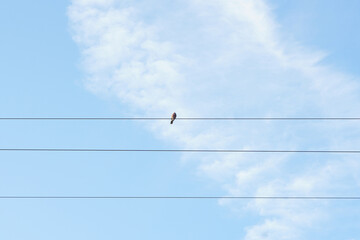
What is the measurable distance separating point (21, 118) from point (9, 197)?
17.4 feet

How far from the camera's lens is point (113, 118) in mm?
22844

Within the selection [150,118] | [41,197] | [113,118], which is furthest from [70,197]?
[150,118]

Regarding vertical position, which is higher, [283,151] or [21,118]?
[21,118]

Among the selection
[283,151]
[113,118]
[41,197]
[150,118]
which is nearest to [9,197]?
[41,197]

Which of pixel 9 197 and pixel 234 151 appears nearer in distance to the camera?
pixel 234 151

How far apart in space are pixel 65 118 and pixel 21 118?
2.77 metres

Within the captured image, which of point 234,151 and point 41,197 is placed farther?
point 41,197

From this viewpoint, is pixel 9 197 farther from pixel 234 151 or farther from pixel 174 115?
pixel 234 151

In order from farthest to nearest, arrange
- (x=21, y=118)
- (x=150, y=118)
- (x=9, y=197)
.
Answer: (x=9, y=197)
(x=21, y=118)
(x=150, y=118)

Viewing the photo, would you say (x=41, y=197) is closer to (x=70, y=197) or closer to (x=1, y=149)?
(x=70, y=197)

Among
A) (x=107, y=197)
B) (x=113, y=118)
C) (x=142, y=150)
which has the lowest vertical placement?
(x=107, y=197)

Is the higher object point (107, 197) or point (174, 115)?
point (174, 115)

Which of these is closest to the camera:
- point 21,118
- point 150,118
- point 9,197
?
point 150,118

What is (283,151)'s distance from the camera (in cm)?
2278
